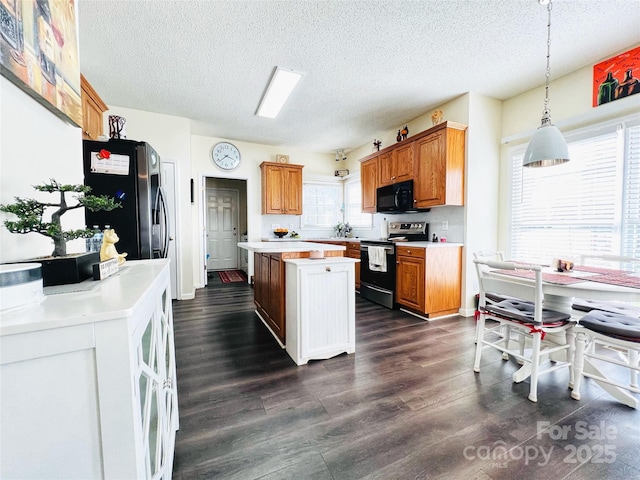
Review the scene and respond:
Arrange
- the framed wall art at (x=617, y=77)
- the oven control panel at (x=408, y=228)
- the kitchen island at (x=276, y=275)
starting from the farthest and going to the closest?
the oven control panel at (x=408, y=228)
the kitchen island at (x=276, y=275)
the framed wall art at (x=617, y=77)

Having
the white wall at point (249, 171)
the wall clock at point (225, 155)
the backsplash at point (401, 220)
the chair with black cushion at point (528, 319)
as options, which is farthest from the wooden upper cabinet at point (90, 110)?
the chair with black cushion at point (528, 319)

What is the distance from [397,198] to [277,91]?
2.13m

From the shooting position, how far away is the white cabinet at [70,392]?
51cm

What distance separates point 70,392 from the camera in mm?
548

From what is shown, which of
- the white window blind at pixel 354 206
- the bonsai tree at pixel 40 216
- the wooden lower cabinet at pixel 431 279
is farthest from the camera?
the white window blind at pixel 354 206

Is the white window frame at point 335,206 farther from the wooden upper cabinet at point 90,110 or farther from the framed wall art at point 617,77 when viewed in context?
the framed wall art at point 617,77

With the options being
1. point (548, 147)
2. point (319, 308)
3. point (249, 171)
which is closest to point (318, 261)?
point (319, 308)

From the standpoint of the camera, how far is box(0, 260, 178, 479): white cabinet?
0.51 m

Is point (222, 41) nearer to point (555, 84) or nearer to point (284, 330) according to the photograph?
point (284, 330)

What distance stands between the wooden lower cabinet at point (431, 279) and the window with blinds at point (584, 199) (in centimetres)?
79

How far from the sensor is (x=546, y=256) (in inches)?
119

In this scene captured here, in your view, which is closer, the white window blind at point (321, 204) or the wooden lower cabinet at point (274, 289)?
the wooden lower cabinet at point (274, 289)

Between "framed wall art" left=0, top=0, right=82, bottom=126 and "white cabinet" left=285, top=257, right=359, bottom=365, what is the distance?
1595mm

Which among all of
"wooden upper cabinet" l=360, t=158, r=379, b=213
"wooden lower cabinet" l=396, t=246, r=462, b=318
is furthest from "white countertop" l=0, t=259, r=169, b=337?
"wooden upper cabinet" l=360, t=158, r=379, b=213
